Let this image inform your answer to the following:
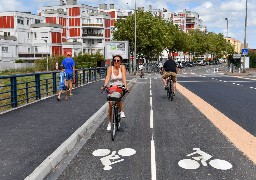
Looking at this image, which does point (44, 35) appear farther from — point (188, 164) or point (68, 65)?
→ point (188, 164)

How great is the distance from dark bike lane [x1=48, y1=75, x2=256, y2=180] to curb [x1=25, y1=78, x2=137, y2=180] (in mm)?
176

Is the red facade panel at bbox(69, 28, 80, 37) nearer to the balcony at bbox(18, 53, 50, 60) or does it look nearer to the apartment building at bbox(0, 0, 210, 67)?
the apartment building at bbox(0, 0, 210, 67)

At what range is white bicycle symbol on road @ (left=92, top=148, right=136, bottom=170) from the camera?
6402mm

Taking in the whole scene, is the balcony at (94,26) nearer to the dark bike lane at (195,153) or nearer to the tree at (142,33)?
the tree at (142,33)

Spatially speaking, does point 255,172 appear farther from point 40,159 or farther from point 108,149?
point 40,159

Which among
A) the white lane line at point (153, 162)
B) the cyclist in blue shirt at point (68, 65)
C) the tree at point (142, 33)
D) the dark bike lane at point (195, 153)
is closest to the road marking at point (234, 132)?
the dark bike lane at point (195, 153)

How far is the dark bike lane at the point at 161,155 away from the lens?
5.81m

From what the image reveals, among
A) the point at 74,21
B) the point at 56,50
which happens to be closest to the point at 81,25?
the point at 74,21

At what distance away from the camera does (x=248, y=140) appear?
315 inches

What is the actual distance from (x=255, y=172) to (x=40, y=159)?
3.54m

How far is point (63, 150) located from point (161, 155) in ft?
6.01

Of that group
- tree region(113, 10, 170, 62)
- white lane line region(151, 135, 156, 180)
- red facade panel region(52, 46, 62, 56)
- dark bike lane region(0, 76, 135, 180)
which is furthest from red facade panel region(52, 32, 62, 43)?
white lane line region(151, 135, 156, 180)

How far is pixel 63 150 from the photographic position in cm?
689

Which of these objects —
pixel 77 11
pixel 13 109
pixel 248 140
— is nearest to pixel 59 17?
pixel 77 11
